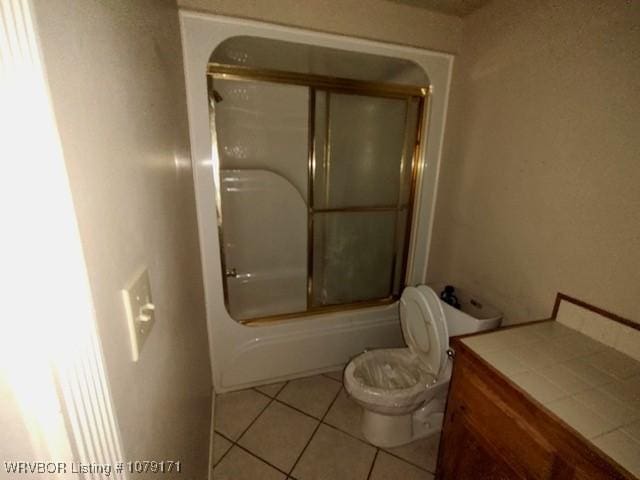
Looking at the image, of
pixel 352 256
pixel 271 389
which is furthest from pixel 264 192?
pixel 271 389

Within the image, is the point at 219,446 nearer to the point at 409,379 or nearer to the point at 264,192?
the point at 409,379

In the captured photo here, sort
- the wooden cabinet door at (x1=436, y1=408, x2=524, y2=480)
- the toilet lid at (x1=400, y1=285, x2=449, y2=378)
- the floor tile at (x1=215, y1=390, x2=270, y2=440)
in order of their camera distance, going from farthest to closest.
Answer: the floor tile at (x1=215, y1=390, x2=270, y2=440) < the toilet lid at (x1=400, y1=285, x2=449, y2=378) < the wooden cabinet door at (x1=436, y1=408, x2=524, y2=480)

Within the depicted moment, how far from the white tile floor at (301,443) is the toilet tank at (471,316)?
0.67 metres

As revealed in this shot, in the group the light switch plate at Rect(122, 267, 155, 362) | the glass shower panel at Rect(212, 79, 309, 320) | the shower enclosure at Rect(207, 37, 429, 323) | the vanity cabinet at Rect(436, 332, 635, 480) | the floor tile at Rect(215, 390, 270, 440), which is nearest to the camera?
the light switch plate at Rect(122, 267, 155, 362)

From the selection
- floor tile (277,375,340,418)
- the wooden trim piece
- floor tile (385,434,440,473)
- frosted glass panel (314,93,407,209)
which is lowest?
floor tile (385,434,440,473)

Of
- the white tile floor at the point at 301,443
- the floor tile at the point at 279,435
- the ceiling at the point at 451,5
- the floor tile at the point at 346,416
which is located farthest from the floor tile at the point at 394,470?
the ceiling at the point at 451,5

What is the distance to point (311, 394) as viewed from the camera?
69.5 inches

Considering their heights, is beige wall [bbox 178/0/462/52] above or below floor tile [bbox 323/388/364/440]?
above

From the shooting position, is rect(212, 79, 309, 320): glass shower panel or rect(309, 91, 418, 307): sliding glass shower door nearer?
rect(309, 91, 418, 307): sliding glass shower door

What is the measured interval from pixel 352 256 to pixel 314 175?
705mm

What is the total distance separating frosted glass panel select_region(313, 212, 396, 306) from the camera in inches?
78.9

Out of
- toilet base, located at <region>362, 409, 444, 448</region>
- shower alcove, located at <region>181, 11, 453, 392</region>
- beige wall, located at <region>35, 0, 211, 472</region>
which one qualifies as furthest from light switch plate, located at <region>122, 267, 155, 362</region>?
toilet base, located at <region>362, 409, 444, 448</region>

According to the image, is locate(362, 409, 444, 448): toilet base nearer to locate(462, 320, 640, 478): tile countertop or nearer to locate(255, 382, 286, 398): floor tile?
locate(255, 382, 286, 398): floor tile

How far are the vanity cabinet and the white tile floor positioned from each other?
35cm
